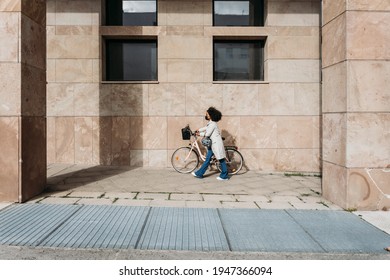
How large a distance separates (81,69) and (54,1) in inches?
94.2

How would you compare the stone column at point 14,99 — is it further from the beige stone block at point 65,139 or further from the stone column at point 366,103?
the stone column at point 366,103

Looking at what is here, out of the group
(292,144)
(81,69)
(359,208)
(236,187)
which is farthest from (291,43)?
(81,69)

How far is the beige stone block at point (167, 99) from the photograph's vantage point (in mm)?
10242

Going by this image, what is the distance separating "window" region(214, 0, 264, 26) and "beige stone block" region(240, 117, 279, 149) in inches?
133

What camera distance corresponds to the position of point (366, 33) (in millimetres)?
5812

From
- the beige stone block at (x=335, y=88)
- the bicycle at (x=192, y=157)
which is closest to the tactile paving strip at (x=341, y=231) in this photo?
the beige stone block at (x=335, y=88)

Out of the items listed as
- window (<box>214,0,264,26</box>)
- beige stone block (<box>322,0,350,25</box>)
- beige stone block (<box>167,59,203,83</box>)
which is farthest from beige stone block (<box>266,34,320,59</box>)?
beige stone block (<box>322,0,350,25</box>)

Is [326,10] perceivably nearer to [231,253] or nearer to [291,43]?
[291,43]

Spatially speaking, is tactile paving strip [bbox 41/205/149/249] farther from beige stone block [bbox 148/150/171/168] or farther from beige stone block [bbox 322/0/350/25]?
beige stone block [bbox 322/0/350/25]

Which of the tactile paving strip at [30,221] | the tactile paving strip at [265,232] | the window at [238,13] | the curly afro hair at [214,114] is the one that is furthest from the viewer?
the window at [238,13]

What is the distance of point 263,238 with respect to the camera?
4.39m

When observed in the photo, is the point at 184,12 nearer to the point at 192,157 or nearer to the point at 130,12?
the point at 130,12

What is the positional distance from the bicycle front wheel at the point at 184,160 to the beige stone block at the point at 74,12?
5.20m

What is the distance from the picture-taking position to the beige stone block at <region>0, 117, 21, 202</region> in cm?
611
